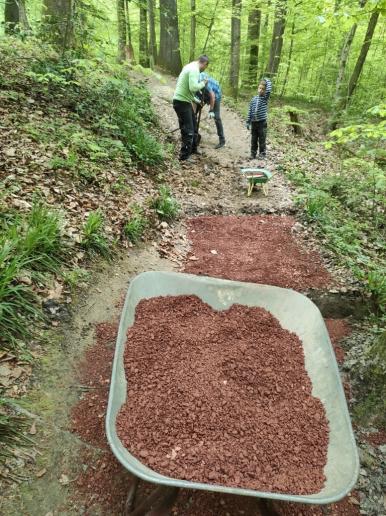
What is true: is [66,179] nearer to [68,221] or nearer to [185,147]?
[68,221]

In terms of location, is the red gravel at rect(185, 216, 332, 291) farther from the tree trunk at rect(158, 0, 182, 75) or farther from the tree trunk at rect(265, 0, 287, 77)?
the tree trunk at rect(265, 0, 287, 77)

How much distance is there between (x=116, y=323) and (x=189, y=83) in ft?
16.9

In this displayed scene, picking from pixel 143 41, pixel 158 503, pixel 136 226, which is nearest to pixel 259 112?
pixel 136 226

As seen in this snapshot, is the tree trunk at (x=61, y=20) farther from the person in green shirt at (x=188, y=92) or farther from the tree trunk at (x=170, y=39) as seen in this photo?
the tree trunk at (x=170, y=39)

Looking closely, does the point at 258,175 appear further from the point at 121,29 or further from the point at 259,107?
the point at 121,29

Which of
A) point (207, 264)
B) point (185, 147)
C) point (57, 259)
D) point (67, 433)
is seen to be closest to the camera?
point (67, 433)

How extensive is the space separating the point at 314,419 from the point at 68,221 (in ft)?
10.8

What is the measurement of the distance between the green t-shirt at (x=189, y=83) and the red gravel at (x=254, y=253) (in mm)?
2659

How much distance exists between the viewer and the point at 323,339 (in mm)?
2684

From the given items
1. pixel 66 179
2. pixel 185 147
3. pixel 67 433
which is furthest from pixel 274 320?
pixel 185 147

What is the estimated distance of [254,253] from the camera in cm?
515

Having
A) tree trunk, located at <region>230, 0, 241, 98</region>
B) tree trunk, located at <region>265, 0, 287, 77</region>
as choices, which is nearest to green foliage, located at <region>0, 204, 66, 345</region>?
tree trunk, located at <region>230, 0, 241, 98</region>

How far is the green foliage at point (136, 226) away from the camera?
4655 millimetres

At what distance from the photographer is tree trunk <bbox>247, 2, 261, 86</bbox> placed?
47.7 ft
